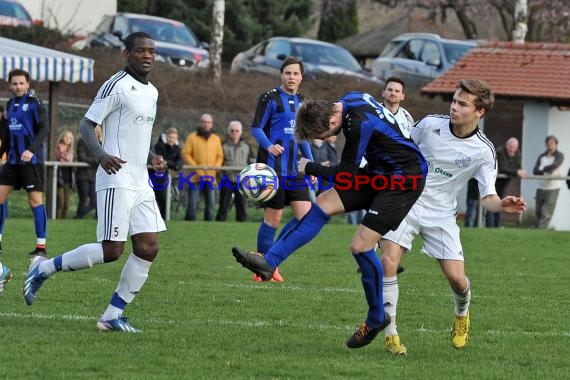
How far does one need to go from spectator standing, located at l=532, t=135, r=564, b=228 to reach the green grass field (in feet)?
25.6

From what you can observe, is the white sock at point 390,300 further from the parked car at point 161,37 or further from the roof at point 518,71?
the parked car at point 161,37

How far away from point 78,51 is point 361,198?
22732 millimetres

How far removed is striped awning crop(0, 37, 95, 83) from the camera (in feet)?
66.5

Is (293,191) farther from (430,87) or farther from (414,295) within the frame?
(430,87)

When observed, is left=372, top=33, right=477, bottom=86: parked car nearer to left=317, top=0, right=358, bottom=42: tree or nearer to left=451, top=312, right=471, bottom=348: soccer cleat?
left=317, top=0, right=358, bottom=42: tree

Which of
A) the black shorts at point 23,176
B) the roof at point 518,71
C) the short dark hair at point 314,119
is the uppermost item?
the roof at point 518,71

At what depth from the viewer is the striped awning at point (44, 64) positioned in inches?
798

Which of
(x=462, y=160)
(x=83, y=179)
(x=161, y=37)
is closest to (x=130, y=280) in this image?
A: (x=462, y=160)

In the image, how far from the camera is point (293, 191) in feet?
41.5

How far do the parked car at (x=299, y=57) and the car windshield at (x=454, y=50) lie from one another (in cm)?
273

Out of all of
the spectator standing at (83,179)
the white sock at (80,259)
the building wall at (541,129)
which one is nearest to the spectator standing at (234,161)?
the spectator standing at (83,179)

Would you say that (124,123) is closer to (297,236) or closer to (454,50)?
(297,236)

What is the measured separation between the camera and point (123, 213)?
28.2ft

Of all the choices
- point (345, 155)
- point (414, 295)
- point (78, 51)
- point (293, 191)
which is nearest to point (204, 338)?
point (345, 155)
